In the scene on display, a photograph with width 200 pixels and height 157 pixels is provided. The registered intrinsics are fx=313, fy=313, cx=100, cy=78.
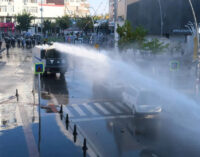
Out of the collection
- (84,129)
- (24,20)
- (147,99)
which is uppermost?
(24,20)

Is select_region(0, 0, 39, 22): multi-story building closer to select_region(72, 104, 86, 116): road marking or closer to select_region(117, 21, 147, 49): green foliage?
select_region(117, 21, 147, 49): green foliage

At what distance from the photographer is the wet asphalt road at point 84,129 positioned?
11.5 m

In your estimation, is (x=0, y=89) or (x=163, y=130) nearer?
(x=163, y=130)

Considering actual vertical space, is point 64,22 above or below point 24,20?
below

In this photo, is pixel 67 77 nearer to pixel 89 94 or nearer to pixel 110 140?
pixel 89 94

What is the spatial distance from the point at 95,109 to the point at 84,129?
3.50 metres

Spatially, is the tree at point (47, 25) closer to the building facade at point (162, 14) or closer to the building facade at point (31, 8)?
the building facade at point (31, 8)

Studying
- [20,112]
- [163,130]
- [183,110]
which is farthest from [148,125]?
[20,112]

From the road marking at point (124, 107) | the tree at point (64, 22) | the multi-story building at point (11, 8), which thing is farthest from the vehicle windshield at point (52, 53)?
the multi-story building at point (11, 8)

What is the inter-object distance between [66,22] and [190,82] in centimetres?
7942

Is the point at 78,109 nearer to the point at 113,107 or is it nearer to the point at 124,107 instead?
the point at 113,107

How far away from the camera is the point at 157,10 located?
58.5 metres

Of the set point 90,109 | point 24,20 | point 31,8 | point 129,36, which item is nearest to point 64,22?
point 24,20

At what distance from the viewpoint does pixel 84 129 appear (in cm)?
1410
